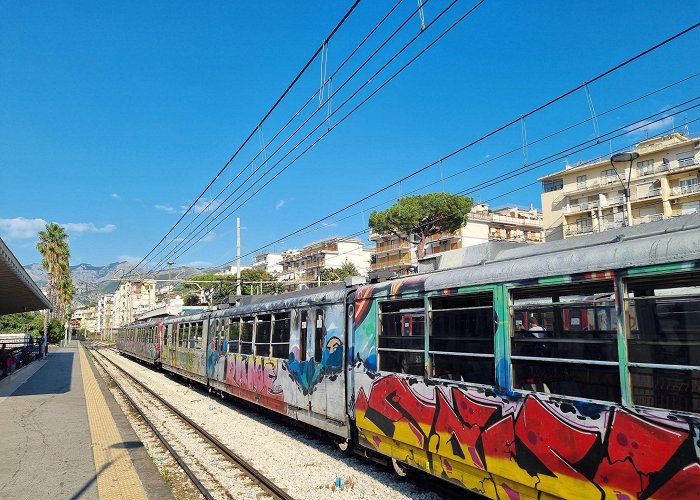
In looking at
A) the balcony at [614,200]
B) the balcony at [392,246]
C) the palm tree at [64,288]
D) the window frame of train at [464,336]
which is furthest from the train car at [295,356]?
the palm tree at [64,288]

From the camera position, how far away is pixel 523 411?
4828mm

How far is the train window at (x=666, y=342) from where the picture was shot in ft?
12.1

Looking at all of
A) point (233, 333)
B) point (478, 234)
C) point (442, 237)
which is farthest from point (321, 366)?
point (478, 234)

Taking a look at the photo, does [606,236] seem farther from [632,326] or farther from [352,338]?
[352,338]

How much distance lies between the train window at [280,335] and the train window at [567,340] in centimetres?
601

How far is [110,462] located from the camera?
333 inches

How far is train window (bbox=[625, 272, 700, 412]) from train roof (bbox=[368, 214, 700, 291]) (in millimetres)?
201

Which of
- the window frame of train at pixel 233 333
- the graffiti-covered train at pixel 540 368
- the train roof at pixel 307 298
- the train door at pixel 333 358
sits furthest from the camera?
the window frame of train at pixel 233 333

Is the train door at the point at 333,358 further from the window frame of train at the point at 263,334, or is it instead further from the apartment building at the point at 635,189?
the apartment building at the point at 635,189

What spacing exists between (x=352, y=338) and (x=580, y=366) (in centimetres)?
406

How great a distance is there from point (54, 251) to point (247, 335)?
5124 cm

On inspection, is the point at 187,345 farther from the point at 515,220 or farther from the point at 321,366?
the point at 515,220

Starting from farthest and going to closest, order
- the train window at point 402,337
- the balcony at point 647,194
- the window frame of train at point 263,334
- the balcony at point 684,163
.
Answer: the balcony at point 647,194 < the balcony at point 684,163 < the window frame of train at point 263,334 < the train window at point 402,337

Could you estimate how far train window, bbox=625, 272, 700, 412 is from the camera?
3689 mm
